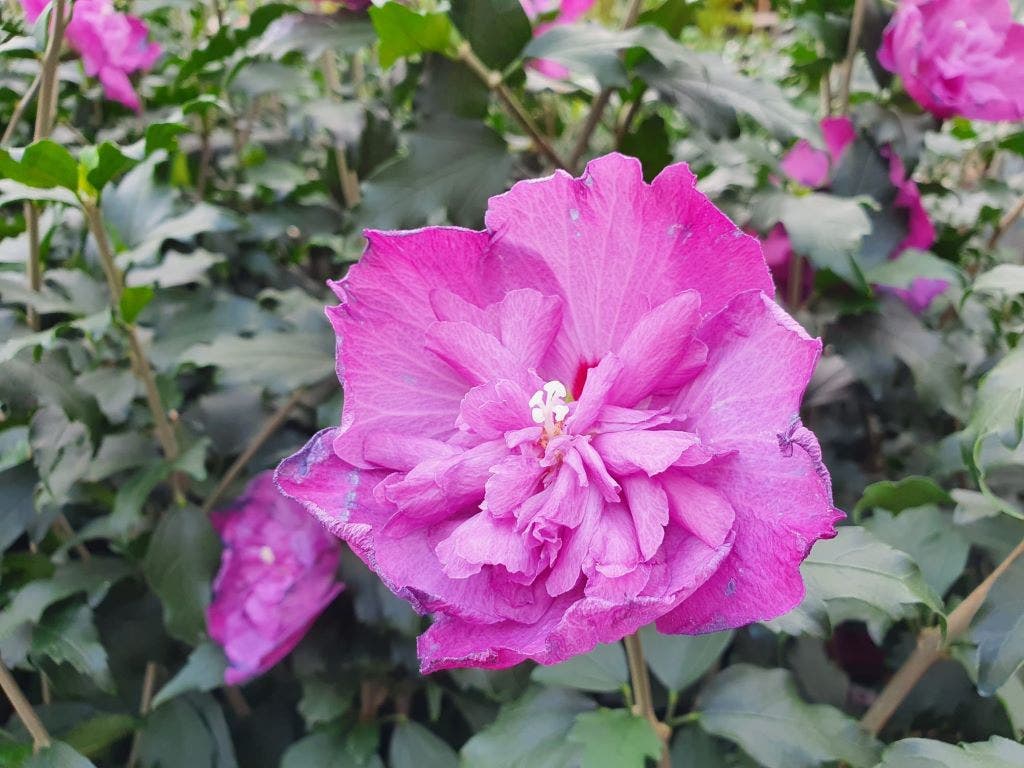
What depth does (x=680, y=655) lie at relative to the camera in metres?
0.83

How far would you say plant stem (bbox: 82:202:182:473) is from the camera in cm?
82

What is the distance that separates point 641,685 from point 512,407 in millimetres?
287

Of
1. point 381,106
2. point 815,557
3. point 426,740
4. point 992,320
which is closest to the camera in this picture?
point 815,557

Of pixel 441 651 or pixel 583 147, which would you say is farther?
pixel 583 147

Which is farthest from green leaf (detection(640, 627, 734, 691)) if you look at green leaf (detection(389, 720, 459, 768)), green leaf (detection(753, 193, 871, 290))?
green leaf (detection(753, 193, 871, 290))

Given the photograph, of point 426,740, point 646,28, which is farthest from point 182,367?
point 646,28

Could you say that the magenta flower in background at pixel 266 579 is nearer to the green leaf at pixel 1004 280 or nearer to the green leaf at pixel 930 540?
the green leaf at pixel 930 540

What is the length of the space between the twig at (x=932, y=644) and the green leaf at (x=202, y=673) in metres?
0.67

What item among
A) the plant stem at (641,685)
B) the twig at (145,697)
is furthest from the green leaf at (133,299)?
the plant stem at (641,685)

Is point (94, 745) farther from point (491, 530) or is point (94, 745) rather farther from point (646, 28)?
point (646, 28)

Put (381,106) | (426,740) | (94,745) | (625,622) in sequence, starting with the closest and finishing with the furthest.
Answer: (625,622), (94,745), (426,740), (381,106)

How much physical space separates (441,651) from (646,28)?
688mm

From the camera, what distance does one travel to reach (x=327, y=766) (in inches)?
36.8

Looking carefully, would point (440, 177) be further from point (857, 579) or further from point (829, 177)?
point (857, 579)
